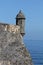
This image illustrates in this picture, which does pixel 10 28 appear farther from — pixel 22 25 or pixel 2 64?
pixel 2 64

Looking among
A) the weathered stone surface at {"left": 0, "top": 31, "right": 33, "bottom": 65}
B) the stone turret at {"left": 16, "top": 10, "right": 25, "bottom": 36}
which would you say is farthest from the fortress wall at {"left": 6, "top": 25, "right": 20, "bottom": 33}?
the stone turret at {"left": 16, "top": 10, "right": 25, "bottom": 36}

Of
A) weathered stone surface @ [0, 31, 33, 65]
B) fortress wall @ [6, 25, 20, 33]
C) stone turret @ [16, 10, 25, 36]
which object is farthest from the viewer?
stone turret @ [16, 10, 25, 36]

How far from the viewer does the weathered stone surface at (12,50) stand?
24648 mm

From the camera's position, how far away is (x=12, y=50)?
25.5m

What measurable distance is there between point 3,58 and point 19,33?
4636mm

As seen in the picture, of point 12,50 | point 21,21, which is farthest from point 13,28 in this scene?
point 12,50

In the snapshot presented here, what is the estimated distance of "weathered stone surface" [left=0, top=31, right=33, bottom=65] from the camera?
80.9ft

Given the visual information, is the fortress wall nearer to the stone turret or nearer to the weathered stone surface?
the weathered stone surface

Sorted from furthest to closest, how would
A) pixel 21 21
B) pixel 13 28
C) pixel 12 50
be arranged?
pixel 21 21, pixel 13 28, pixel 12 50

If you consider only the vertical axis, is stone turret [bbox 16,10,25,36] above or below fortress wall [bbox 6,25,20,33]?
above

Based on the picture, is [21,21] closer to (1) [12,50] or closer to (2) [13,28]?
Result: (2) [13,28]

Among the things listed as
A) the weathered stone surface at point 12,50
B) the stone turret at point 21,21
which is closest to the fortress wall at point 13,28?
the weathered stone surface at point 12,50

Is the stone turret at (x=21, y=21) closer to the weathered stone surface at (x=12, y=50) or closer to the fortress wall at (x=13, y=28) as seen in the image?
the fortress wall at (x=13, y=28)

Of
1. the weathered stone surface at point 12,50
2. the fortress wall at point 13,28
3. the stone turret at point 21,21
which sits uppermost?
the stone turret at point 21,21
